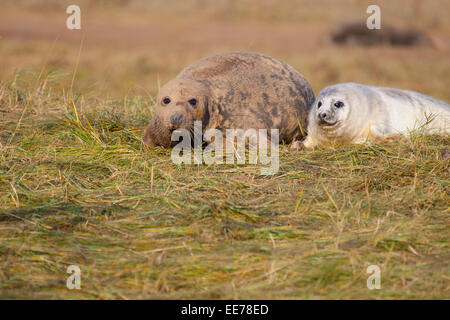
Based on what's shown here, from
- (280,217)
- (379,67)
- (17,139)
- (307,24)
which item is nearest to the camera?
(280,217)

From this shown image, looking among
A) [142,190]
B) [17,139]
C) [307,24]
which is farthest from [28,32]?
[142,190]

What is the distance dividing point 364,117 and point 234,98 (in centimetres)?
116

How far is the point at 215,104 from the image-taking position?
15.0ft

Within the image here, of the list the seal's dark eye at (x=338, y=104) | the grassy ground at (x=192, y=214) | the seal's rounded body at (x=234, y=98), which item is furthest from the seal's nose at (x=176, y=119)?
the seal's dark eye at (x=338, y=104)

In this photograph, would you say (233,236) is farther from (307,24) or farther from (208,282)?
(307,24)

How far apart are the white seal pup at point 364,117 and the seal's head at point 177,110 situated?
3.10 feet

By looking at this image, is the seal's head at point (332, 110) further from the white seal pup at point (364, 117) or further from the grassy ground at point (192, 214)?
the grassy ground at point (192, 214)

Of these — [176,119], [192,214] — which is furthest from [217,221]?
[176,119]

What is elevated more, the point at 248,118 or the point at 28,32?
the point at 28,32

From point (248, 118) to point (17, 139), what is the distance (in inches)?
76.3

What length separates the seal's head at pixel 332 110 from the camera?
4680 mm

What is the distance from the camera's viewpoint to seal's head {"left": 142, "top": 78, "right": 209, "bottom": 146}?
4.36 m

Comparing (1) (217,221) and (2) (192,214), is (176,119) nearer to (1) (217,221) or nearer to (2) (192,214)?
(2) (192,214)

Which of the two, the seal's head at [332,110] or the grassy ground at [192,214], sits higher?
the seal's head at [332,110]
